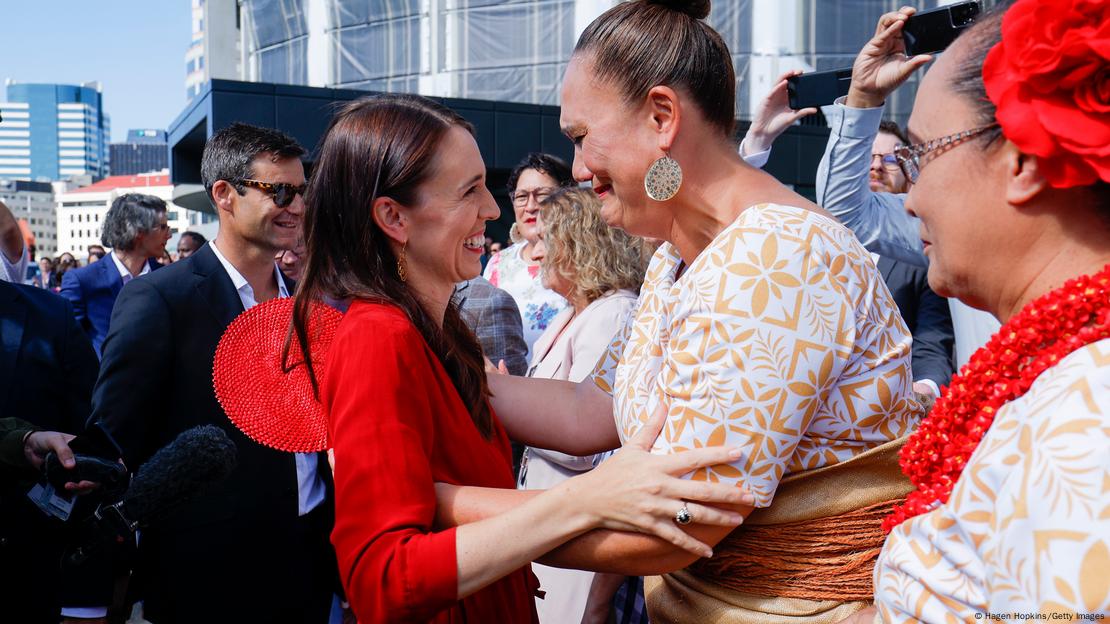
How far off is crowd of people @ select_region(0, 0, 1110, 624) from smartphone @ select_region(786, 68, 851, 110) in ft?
0.24

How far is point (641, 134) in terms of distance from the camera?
6.15ft

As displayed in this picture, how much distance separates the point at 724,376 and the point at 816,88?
1855 mm

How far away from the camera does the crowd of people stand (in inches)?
44.8

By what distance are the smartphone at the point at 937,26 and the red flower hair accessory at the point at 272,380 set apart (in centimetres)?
187

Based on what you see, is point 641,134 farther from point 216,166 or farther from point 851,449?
point 216,166

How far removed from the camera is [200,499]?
3.36 m

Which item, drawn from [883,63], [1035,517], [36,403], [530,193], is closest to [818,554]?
[1035,517]

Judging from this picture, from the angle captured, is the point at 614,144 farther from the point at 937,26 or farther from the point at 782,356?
the point at 937,26

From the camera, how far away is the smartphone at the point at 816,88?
3.03m

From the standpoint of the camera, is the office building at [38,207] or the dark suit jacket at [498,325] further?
the office building at [38,207]

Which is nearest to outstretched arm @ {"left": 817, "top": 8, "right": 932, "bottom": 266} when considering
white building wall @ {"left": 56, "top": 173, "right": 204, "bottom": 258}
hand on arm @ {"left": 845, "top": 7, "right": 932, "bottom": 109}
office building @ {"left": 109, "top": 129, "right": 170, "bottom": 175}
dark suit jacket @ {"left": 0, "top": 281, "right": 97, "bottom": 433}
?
hand on arm @ {"left": 845, "top": 7, "right": 932, "bottom": 109}

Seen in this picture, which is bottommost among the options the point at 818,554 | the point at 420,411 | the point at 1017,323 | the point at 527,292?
the point at 818,554

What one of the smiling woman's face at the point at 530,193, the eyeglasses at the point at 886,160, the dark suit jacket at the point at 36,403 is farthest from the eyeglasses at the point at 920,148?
the smiling woman's face at the point at 530,193

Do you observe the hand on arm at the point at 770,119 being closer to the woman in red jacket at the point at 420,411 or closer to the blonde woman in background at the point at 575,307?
the blonde woman in background at the point at 575,307
